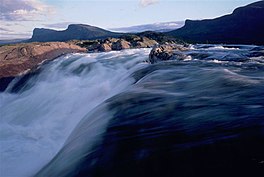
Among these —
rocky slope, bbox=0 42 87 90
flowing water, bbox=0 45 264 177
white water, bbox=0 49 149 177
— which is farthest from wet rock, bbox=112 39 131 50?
flowing water, bbox=0 45 264 177

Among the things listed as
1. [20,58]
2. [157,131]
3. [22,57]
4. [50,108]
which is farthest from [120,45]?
[157,131]

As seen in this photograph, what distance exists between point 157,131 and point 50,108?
1124 cm

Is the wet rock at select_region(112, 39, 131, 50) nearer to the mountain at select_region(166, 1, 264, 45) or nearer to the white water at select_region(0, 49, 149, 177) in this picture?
the white water at select_region(0, 49, 149, 177)

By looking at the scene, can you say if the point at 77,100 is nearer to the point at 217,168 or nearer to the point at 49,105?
the point at 49,105

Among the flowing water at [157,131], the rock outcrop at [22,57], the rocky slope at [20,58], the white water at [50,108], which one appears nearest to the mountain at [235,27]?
the rock outcrop at [22,57]

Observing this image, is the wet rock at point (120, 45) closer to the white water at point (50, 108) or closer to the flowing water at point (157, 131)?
the white water at point (50, 108)

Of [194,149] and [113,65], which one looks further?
[113,65]

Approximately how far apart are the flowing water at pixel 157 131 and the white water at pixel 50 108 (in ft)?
0.19

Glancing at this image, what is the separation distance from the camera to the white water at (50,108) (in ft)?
36.4

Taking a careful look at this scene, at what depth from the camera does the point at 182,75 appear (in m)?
Result: 13.2

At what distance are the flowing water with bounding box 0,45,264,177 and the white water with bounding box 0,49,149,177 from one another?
59 mm

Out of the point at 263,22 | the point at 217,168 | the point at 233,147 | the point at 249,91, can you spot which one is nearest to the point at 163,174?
the point at 217,168

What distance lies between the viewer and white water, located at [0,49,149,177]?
11098mm

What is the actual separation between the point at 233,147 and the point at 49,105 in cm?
1355
